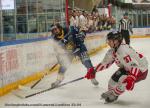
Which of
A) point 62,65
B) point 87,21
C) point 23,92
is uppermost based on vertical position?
point 87,21

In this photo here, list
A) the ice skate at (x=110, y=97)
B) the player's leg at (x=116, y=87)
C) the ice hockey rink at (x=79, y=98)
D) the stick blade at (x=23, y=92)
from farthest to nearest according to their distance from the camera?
the stick blade at (x=23, y=92) → the ice hockey rink at (x=79, y=98) → the ice skate at (x=110, y=97) → the player's leg at (x=116, y=87)

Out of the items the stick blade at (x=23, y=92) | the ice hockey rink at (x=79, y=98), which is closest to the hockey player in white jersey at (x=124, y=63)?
the ice hockey rink at (x=79, y=98)

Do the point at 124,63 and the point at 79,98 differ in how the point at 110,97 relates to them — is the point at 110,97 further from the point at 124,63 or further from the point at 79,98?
the point at 79,98

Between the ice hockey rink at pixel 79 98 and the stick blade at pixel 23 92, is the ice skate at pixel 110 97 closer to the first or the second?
the ice hockey rink at pixel 79 98

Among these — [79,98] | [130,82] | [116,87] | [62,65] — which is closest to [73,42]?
[62,65]

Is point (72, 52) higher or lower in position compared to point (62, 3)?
lower

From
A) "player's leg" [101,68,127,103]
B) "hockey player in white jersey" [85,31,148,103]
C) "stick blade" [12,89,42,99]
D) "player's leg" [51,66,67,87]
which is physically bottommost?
"stick blade" [12,89,42,99]

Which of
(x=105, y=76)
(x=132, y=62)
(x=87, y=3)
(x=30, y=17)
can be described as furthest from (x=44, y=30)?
(x=87, y=3)

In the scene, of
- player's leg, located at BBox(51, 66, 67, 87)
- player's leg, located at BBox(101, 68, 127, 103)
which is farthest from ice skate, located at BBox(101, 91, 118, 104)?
player's leg, located at BBox(51, 66, 67, 87)

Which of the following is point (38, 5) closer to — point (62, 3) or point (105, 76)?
point (62, 3)

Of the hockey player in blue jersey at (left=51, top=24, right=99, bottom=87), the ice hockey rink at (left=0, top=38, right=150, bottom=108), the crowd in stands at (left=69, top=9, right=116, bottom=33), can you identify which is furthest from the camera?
the crowd in stands at (left=69, top=9, right=116, bottom=33)

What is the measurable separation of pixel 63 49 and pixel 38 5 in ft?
17.0

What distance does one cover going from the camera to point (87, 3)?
28.6m

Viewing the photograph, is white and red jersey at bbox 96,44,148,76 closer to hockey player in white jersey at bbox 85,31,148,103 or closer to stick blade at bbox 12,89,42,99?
hockey player in white jersey at bbox 85,31,148,103
